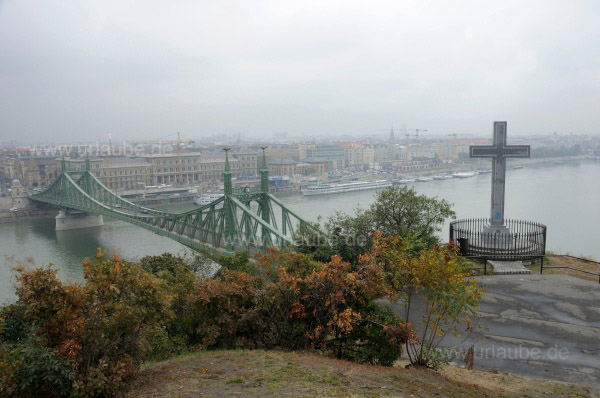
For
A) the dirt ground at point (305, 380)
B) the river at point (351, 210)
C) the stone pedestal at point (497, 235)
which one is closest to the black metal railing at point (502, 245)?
the stone pedestal at point (497, 235)

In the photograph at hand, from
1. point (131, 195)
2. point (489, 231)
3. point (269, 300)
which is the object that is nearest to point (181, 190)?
point (131, 195)

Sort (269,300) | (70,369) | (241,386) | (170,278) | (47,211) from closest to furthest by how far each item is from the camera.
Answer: (70,369) → (241,386) → (269,300) → (170,278) → (47,211)

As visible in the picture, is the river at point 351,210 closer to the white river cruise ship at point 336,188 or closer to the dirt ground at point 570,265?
the white river cruise ship at point 336,188

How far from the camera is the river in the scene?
22.2 meters

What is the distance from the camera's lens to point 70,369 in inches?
164

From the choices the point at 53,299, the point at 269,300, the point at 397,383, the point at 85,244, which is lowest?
the point at 85,244

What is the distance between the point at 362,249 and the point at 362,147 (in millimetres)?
73791

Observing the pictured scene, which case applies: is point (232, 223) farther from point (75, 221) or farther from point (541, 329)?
point (75, 221)

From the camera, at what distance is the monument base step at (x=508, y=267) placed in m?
9.91

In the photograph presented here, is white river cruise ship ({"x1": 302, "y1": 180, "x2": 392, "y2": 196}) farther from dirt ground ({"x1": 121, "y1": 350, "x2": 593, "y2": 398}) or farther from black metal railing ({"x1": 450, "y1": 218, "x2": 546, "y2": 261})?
dirt ground ({"x1": 121, "y1": 350, "x2": 593, "y2": 398})

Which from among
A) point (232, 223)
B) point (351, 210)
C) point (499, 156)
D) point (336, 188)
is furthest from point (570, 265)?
point (336, 188)

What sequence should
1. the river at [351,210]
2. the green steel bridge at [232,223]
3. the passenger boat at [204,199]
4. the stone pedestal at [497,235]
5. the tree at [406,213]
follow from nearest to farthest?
1. the tree at [406,213]
2. the stone pedestal at [497,235]
3. the green steel bridge at [232,223]
4. the river at [351,210]
5. the passenger boat at [204,199]

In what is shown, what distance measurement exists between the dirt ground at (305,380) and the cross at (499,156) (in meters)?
7.29

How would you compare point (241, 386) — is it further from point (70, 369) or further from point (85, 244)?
point (85, 244)
